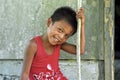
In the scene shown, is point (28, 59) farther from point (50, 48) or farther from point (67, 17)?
point (67, 17)

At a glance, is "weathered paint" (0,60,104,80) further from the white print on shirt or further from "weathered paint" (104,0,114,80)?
the white print on shirt

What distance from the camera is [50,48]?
3137 millimetres

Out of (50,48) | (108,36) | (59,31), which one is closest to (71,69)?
(108,36)

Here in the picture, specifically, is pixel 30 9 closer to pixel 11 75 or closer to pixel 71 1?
pixel 71 1

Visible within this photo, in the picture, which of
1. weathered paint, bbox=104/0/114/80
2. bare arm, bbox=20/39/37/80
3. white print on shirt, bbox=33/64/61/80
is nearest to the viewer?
bare arm, bbox=20/39/37/80

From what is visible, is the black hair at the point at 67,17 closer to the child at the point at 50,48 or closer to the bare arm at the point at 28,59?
the child at the point at 50,48

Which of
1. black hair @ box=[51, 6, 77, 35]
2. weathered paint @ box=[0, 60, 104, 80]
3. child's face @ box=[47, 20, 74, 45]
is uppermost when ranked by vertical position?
black hair @ box=[51, 6, 77, 35]

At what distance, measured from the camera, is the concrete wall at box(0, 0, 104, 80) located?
381cm

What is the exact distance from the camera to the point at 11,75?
13.5 ft

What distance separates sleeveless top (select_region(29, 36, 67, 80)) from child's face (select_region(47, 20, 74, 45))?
0.11m

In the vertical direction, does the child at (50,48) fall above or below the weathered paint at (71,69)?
above

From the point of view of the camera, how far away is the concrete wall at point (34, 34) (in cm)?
381

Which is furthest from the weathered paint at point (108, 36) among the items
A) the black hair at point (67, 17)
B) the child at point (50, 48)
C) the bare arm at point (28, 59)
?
the bare arm at point (28, 59)

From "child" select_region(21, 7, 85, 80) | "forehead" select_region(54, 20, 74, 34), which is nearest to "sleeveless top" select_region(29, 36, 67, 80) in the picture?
"child" select_region(21, 7, 85, 80)
